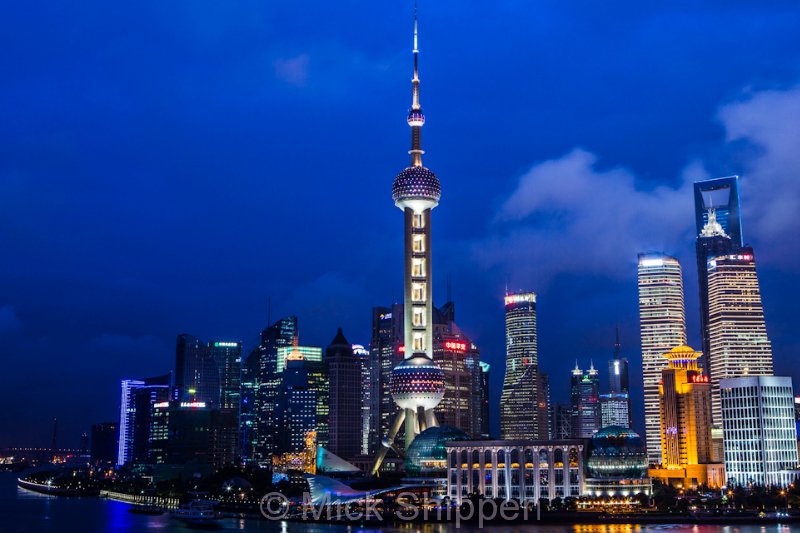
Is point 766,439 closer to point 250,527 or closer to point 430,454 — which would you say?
point 430,454

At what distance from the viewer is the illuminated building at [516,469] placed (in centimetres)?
17900

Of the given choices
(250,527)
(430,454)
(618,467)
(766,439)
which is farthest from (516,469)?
(250,527)

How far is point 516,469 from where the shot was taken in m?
185

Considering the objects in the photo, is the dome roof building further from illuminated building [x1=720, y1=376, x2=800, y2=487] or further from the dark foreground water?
illuminated building [x1=720, y1=376, x2=800, y2=487]

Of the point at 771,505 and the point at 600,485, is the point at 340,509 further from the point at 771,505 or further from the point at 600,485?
the point at 771,505

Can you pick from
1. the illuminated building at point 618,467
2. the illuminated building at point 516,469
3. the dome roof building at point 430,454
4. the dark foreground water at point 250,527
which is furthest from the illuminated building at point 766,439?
the dome roof building at point 430,454

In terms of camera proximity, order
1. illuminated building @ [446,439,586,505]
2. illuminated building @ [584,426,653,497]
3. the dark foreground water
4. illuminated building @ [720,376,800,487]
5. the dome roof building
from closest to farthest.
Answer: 1. the dark foreground water
2. illuminated building @ [584,426,653,497]
3. illuminated building @ [446,439,586,505]
4. the dome roof building
5. illuminated building @ [720,376,800,487]

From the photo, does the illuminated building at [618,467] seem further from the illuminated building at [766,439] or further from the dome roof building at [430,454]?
the illuminated building at [766,439]

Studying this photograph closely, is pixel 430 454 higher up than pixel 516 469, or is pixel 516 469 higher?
pixel 430 454

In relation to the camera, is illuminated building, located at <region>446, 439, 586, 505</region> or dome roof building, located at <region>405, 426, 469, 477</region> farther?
dome roof building, located at <region>405, 426, 469, 477</region>

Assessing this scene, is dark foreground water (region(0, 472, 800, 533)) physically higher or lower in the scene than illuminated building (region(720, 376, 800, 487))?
lower

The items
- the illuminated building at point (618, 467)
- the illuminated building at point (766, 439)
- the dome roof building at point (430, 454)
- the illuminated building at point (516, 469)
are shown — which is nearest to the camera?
the illuminated building at point (618, 467)

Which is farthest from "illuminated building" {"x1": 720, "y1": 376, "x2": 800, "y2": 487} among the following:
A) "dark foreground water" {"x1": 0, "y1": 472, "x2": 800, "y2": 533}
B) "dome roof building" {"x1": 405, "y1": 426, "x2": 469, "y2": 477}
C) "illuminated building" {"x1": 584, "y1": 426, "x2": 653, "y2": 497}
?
"dome roof building" {"x1": 405, "y1": 426, "x2": 469, "y2": 477}

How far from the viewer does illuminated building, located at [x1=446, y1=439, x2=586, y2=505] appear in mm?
179000
